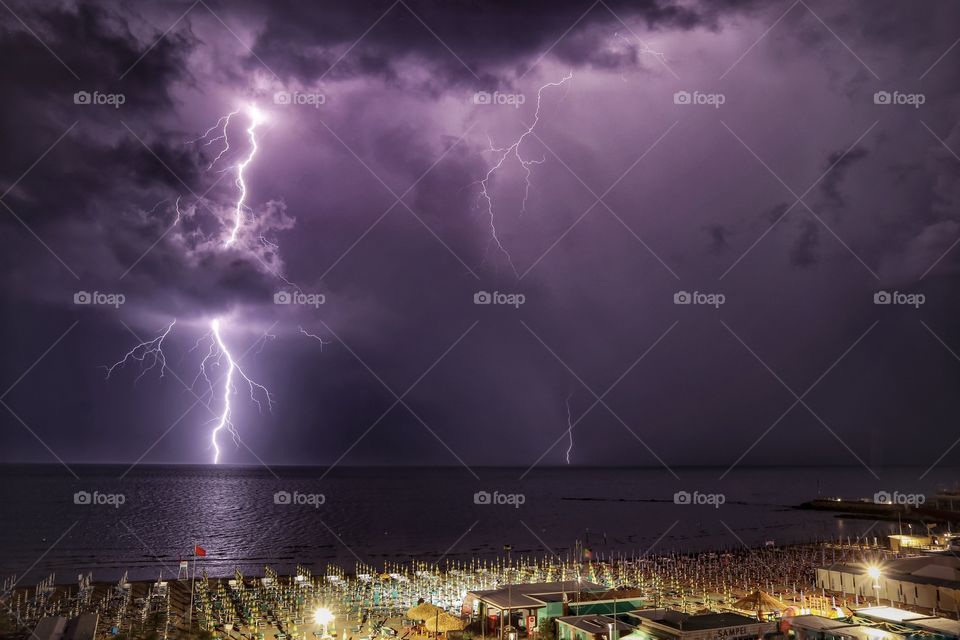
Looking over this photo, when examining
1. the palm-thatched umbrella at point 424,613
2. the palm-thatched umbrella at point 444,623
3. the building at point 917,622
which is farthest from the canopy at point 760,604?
the palm-thatched umbrella at point 424,613

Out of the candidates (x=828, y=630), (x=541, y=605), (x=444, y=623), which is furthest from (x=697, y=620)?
(x=444, y=623)

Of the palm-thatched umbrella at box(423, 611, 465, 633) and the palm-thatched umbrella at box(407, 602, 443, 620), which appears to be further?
the palm-thatched umbrella at box(407, 602, 443, 620)

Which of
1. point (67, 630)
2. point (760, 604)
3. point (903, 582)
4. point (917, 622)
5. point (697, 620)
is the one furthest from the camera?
point (903, 582)

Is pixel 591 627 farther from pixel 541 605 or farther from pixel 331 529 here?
pixel 331 529

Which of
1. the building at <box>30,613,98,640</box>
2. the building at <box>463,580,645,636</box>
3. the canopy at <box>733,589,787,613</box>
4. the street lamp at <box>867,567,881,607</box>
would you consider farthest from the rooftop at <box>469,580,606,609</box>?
the street lamp at <box>867,567,881,607</box>

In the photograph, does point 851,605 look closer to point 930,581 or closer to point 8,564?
point 930,581

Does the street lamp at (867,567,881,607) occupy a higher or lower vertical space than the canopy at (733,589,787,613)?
higher

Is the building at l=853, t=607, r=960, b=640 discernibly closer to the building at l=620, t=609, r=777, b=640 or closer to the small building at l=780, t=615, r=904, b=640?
the small building at l=780, t=615, r=904, b=640
